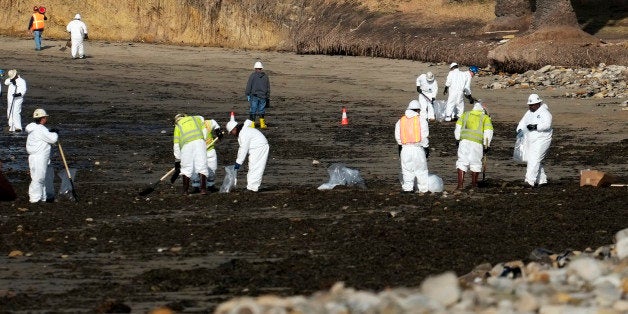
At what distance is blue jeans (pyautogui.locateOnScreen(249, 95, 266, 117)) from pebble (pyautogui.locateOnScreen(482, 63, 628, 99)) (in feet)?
27.6

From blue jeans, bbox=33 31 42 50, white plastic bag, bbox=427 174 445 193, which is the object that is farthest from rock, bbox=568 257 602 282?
blue jeans, bbox=33 31 42 50

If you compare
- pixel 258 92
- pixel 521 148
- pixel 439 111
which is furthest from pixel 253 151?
pixel 439 111

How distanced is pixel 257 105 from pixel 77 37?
13442 millimetres

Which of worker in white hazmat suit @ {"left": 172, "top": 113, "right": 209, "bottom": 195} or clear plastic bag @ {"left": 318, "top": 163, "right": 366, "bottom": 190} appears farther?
clear plastic bag @ {"left": 318, "top": 163, "right": 366, "bottom": 190}

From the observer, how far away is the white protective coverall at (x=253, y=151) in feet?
68.7

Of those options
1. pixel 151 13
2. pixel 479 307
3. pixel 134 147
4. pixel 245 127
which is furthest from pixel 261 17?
pixel 479 307

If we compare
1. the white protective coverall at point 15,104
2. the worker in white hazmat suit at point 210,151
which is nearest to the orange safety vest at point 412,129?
the worker in white hazmat suit at point 210,151

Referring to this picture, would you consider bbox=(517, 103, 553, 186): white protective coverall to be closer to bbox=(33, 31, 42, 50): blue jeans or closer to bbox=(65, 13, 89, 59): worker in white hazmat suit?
bbox=(65, 13, 89, 59): worker in white hazmat suit

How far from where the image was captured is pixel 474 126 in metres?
21.2

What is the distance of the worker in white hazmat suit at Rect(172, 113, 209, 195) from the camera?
20625 mm

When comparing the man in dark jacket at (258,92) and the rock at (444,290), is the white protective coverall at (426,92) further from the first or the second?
the rock at (444,290)

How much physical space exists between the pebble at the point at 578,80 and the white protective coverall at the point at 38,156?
677 inches

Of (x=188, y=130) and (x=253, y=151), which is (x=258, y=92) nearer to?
(x=253, y=151)

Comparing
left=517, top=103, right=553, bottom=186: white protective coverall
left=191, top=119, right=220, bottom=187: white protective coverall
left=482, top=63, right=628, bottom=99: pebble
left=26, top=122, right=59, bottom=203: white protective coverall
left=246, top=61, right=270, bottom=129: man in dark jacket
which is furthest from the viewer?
left=482, top=63, right=628, bottom=99: pebble
